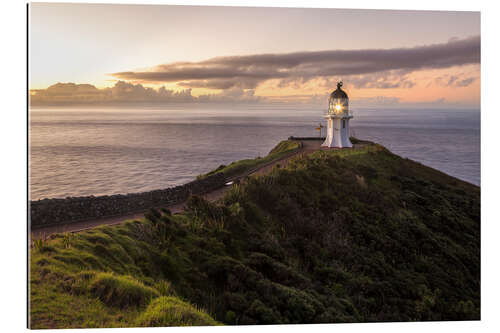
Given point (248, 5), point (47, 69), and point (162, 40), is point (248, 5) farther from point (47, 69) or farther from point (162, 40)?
point (47, 69)

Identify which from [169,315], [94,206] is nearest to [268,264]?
[169,315]

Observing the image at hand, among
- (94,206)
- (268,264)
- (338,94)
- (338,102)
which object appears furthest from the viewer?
(338,94)

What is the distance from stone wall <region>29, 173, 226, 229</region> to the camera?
664 cm

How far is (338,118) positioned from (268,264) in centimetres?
1772

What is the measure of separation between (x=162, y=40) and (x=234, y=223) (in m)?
5.04

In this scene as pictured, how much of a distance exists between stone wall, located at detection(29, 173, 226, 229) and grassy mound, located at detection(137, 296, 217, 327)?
10.2ft

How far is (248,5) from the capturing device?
8164mm

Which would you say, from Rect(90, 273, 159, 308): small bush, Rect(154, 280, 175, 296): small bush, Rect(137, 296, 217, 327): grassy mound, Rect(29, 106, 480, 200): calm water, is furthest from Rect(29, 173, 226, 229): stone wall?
Rect(137, 296, 217, 327): grassy mound

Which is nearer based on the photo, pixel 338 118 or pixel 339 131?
pixel 338 118

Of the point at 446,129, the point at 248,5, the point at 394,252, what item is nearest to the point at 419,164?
the point at 446,129

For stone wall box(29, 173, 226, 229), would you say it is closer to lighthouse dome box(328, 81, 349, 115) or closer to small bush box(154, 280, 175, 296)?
small bush box(154, 280, 175, 296)

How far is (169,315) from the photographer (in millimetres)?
4906

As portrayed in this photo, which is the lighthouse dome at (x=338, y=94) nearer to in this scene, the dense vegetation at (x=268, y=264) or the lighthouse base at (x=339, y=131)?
the lighthouse base at (x=339, y=131)

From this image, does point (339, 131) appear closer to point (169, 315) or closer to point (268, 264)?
point (268, 264)
